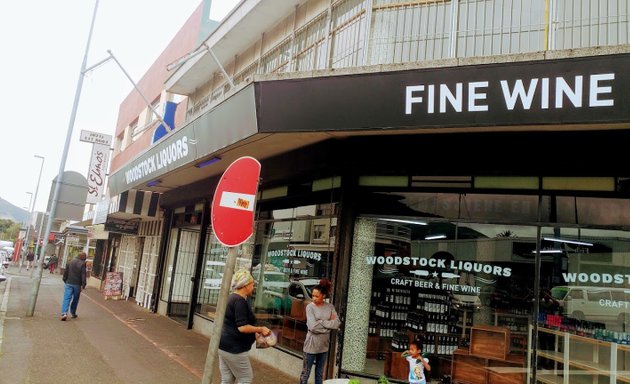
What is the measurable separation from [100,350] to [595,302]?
25.0 ft

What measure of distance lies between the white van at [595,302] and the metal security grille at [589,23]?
9.18 ft

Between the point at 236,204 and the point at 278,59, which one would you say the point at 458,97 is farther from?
the point at 278,59

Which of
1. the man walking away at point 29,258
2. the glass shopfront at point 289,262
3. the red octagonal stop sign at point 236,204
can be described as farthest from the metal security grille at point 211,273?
the man walking away at point 29,258

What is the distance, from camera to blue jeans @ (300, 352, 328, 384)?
229 inches

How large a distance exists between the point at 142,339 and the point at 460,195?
701cm

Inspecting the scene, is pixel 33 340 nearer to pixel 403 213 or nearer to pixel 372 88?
pixel 403 213

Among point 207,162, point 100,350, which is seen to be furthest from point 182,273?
point 207,162

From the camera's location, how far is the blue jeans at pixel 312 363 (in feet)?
19.1

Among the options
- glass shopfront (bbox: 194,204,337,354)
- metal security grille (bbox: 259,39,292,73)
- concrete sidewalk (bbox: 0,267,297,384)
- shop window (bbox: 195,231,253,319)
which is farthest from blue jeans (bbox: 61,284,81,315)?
metal security grille (bbox: 259,39,292,73)

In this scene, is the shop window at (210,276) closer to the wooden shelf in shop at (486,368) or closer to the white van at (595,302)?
the wooden shelf in shop at (486,368)

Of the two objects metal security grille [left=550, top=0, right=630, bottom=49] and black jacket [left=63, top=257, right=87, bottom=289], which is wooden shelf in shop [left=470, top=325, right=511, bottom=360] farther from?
black jacket [left=63, top=257, right=87, bottom=289]

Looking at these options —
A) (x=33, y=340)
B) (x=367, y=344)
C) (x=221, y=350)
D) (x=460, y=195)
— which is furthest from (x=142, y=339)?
(x=460, y=195)

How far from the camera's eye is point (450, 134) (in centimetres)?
582

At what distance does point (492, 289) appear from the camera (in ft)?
19.1
